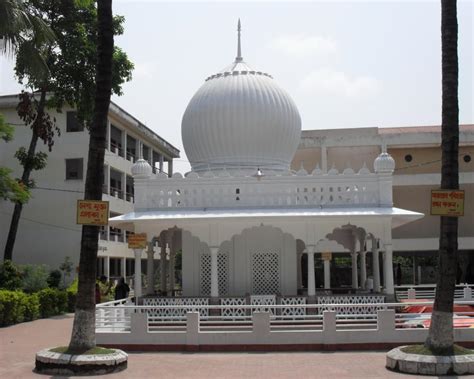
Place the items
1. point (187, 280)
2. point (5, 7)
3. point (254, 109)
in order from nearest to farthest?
point (5, 7) < point (187, 280) < point (254, 109)

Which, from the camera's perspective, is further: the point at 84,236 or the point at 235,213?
the point at 235,213

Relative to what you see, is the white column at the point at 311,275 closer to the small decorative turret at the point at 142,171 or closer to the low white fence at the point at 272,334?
the low white fence at the point at 272,334

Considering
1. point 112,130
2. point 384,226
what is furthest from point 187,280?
point 112,130

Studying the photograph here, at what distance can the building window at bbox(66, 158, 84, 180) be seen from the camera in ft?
113

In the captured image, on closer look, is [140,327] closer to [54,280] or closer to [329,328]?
[329,328]

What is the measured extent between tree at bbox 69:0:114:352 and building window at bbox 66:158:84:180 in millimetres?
23217

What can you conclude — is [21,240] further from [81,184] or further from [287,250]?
[287,250]

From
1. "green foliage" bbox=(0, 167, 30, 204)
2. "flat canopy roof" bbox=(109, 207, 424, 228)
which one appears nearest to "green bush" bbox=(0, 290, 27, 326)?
"green foliage" bbox=(0, 167, 30, 204)

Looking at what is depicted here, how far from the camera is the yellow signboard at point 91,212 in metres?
11.5

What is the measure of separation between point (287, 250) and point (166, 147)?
3502 cm

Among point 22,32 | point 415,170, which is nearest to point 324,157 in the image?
point 415,170

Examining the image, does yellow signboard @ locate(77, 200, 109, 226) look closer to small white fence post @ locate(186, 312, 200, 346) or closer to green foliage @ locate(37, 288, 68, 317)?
small white fence post @ locate(186, 312, 200, 346)

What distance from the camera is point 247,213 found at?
53.6 feet

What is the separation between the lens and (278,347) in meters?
13.9
